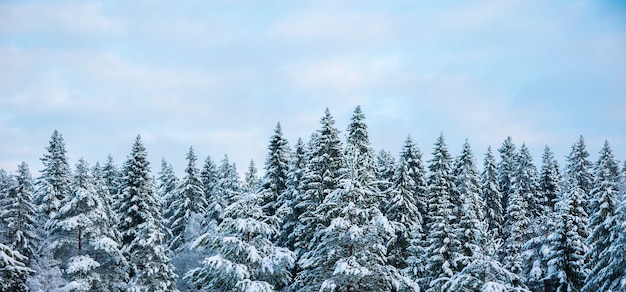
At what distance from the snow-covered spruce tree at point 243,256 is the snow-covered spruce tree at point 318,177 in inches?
264

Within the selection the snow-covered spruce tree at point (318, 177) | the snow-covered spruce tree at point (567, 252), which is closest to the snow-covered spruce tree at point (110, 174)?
the snow-covered spruce tree at point (318, 177)

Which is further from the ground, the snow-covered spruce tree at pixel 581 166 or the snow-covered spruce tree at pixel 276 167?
the snow-covered spruce tree at pixel 581 166

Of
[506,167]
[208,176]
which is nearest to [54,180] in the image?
[208,176]

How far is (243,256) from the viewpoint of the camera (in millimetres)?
21766

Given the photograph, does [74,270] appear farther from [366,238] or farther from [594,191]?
[594,191]

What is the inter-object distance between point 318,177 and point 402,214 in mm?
10395

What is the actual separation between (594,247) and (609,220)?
2.77 metres

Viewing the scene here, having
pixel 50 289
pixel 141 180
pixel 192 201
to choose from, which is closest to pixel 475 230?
pixel 141 180

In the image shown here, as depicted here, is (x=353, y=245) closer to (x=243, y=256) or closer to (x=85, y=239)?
(x=243, y=256)

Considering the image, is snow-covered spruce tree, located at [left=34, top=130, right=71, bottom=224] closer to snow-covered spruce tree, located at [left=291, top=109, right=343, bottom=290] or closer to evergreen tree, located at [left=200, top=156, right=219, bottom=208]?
evergreen tree, located at [left=200, top=156, right=219, bottom=208]

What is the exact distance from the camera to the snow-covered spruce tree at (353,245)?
2044cm

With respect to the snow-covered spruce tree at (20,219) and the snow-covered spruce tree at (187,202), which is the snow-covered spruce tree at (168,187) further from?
the snow-covered spruce tree at (20,219)

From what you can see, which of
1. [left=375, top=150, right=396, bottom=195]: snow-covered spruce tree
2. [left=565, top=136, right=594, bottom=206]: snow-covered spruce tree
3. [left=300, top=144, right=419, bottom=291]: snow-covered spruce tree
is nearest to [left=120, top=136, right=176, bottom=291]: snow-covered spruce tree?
[left=300, top=144, right=419, bottom=291]: snow-covered spruce tree

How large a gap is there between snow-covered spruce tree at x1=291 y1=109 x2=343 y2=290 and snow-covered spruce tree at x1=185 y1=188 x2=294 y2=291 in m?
6.70
